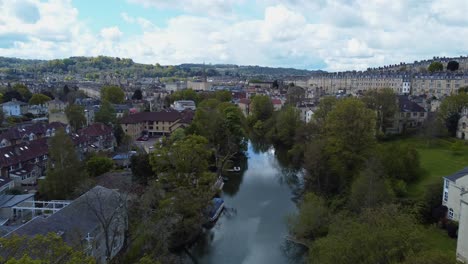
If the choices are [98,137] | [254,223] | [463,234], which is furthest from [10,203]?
[463,234]

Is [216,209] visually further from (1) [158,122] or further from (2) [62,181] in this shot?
(1) [158,122]

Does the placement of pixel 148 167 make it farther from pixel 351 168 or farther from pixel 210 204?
pixel 351 168

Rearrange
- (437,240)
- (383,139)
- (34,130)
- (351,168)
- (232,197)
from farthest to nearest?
(383,139) < (34,130) < (232,197) < (351,168) < (437,240)

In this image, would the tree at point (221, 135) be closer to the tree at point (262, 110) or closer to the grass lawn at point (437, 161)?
the grass lawn at point (437, 161)

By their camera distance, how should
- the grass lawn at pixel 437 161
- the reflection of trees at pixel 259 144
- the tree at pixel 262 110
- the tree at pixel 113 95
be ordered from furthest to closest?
the tree at pixel 113 95, the tree at pixel 262 110, the reflection of trees at pixel 259 144, the grass lawn at pixel 437 161

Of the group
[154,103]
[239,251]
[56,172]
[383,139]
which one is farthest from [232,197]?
[154,103]

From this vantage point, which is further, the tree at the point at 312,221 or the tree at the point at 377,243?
the tree at the point at 312,221

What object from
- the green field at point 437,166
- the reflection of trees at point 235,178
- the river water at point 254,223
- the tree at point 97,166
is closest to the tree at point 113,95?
the reflection of trees at point 235,178

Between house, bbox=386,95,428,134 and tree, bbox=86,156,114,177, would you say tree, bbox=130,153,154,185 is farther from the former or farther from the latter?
house, bbox=386,95,428,134
